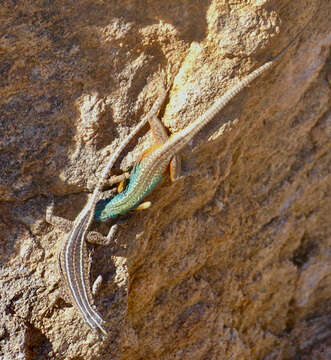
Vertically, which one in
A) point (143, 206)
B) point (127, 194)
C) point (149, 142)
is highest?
point (149, 142)

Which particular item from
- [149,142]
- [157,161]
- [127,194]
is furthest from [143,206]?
[149,142]

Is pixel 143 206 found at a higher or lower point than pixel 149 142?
lower

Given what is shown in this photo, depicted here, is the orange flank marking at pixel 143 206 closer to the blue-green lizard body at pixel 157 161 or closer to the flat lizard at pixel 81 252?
the blue-green lizard body at pixel 157 161

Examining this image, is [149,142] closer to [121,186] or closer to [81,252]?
[121,186]

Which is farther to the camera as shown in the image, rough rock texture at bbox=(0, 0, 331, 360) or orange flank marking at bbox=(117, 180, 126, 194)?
orange flank marking at bbox=(117, 180, 126, 194)

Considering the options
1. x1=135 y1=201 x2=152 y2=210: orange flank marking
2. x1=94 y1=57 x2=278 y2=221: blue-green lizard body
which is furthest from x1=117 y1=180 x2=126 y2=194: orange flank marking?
x1=135 y1=201 x2=152 y2=210: orange flank marking

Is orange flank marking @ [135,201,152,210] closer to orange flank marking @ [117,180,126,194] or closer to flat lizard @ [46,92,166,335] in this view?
orange flank marking @ [117,180,126,194]

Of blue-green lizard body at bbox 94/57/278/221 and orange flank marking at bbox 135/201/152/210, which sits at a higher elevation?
blue-green lizard body at bbox 94/57/278/221
